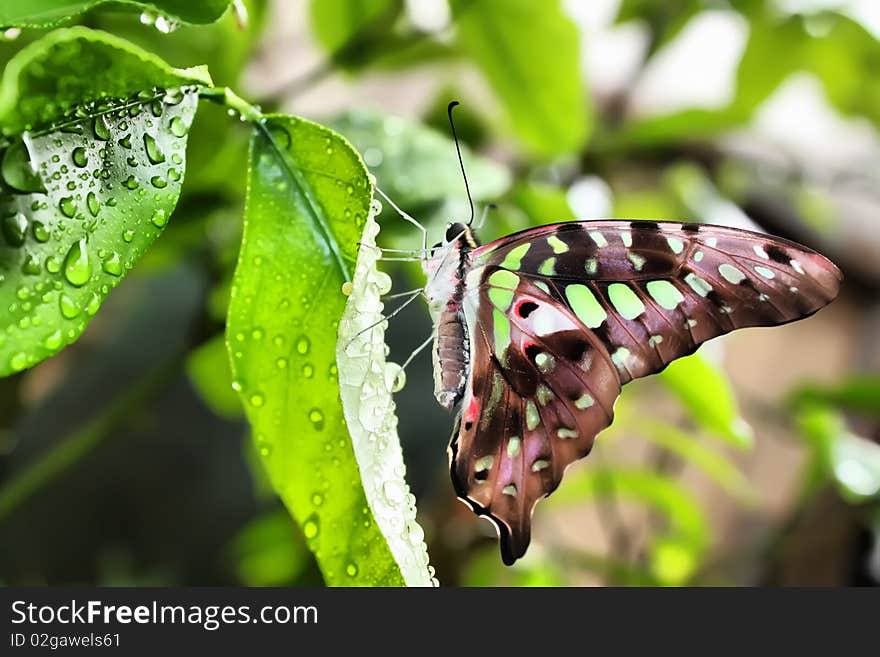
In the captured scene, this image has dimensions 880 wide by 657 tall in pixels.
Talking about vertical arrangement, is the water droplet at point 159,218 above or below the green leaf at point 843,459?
above

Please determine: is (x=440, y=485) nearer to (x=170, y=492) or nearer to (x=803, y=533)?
(x=170, y=492)

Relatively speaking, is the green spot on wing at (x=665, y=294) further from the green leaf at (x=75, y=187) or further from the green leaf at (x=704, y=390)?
the green leaf at (x=75, y=187)

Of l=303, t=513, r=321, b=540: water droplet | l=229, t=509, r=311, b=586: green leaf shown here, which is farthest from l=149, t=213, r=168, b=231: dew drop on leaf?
l=229, t=509, r=311, b=586: green leaf

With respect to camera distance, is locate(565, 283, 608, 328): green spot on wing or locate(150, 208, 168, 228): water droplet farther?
locate(565, 283, 608, 328): green spot on wing

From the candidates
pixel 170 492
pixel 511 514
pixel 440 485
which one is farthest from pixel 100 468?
pixel 511 514

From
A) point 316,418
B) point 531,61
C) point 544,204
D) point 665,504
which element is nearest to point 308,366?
point 316,418

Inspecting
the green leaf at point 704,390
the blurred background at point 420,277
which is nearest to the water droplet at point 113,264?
the blurred background at point 420,277

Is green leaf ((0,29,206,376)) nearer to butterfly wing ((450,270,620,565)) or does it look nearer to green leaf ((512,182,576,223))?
butterfly wing ((450,270,620,565))
